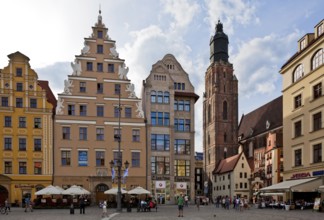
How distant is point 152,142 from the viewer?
58125mm

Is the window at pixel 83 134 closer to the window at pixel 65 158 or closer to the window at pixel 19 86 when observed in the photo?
the window at pixel 65 158

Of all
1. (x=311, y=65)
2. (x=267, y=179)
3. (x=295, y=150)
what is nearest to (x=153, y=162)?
(x=295, y=150)

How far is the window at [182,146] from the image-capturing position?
5978cm

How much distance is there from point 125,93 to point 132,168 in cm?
967

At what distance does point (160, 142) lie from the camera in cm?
5841

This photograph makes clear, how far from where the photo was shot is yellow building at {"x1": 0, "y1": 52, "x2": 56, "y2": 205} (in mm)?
52969

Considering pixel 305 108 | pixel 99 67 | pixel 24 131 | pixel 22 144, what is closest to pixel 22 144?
pixel 22 144

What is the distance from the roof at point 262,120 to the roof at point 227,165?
8.07m

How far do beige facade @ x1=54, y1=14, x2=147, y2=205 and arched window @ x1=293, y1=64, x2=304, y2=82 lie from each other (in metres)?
19.8

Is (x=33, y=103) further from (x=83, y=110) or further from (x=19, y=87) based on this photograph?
(x=83, y=110)

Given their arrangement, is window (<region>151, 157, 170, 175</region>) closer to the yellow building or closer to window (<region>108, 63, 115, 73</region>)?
window (<region>108, 63, 115, 73</region>)

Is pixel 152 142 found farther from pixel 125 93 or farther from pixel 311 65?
pixel 311 65

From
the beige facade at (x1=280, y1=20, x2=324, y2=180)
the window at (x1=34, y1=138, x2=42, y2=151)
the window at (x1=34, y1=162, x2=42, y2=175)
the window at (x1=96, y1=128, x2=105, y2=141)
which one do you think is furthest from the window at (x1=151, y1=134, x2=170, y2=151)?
the beige facade at (x1=280, y1=20, x2=324, y2=180)

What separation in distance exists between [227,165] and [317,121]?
57766 millimetres
